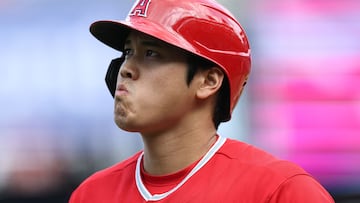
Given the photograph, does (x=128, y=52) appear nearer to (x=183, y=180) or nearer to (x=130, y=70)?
(x=130, y=70)

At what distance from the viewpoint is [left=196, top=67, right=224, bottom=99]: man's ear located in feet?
7.48

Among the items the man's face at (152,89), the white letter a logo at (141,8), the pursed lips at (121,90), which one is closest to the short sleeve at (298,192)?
the man's face at (152,89)

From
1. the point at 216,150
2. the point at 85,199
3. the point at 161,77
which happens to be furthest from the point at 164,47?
the point at 85,199

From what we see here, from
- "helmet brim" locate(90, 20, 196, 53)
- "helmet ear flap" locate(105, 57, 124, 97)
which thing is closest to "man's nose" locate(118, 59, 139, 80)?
"helmet brim" locate(90, 20, 196, 53)

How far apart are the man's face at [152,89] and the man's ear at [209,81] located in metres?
0.04

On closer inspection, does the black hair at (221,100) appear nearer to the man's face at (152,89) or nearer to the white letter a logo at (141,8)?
the man's face at (152,89)

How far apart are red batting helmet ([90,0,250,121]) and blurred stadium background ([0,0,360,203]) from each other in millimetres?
2203

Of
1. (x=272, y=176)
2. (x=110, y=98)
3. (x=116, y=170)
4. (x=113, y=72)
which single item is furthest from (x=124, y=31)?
(x=110, y=98)

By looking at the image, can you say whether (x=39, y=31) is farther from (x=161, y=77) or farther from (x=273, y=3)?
(x=161, y=77)

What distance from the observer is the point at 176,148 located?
2.29 m

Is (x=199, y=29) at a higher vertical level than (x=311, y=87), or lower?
higher

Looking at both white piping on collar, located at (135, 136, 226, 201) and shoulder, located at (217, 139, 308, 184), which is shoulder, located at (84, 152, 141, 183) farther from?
shoulder, located at (217, 139, 308, 184)

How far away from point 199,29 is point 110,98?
7.88 feet

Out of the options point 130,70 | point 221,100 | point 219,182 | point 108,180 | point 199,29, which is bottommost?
point 108,180
